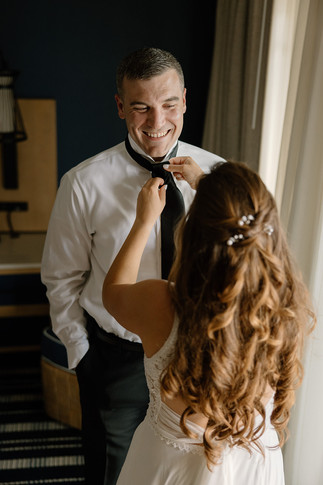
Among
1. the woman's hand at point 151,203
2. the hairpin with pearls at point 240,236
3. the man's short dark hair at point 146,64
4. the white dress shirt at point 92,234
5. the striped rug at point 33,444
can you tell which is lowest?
the striped rug at point 33,444

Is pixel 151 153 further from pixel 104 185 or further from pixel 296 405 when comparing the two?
pixel 296 405

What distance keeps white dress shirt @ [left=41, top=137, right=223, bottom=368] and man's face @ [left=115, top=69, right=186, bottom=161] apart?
0.29 ft

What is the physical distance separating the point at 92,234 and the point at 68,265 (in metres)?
0.12

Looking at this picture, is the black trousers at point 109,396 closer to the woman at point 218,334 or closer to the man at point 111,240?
the man at point 111,240

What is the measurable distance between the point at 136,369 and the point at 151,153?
647 millimetres

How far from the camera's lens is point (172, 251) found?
1503 millimetres

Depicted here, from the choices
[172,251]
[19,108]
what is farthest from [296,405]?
[19,108]

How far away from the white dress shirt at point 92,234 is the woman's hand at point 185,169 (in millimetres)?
164

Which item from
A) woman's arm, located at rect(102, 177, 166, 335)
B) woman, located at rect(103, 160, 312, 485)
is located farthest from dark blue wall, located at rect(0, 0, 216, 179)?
woman, located at rect(103, 160, 312, 485)

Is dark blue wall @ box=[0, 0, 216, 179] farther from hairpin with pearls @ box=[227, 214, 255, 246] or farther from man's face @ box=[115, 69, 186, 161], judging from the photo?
hairpin with pearls @ box=[227, 214, 255, 246]

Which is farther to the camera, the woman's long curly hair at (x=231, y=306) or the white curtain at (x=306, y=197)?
the white curtain at (x=306, y=197)

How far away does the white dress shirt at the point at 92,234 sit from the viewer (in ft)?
4.93

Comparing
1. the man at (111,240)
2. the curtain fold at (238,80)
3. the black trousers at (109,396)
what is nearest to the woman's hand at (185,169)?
the man at (111,240)

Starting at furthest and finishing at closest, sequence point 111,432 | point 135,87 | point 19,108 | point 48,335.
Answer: point 19,108 < point 48,335 < point 111,432 < point 135,87
